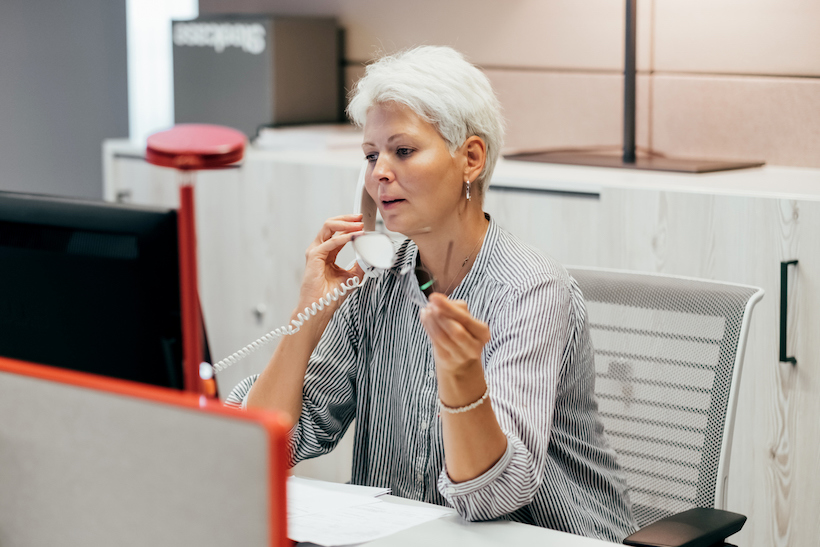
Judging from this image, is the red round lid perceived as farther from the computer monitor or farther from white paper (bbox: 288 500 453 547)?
white paper (bbox: 288 500 453 547)

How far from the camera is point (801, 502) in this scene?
204 centimetres

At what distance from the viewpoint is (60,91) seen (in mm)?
3896

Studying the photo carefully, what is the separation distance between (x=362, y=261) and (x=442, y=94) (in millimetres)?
280

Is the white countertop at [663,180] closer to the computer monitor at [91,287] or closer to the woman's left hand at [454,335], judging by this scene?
the woman's left hand at [454,335]

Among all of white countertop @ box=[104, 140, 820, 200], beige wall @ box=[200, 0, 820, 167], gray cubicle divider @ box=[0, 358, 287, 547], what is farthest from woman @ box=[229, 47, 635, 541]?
beige wall @ box=[200, 0, 820, 167]

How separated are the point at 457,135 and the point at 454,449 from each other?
513 millimetres

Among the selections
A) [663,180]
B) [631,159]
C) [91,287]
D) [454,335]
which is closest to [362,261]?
[454,335]

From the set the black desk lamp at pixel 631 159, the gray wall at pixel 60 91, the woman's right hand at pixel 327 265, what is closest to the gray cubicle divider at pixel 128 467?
the woman's right hand at pixel 327 265

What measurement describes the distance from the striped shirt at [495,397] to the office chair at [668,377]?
10 cm

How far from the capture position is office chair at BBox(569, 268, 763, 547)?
1511 millimetres

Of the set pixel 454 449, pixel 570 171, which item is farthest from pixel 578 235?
pixel 454 449

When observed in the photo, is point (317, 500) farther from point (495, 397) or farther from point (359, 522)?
point (495, 397)

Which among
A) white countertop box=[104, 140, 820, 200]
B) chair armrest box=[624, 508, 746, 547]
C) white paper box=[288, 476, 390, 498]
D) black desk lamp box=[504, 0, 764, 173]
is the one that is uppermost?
black desk lamp box=[504, 0, 764, 173]

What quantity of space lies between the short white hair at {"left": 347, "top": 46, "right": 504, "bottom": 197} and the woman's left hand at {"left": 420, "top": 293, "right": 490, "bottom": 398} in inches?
17.8
